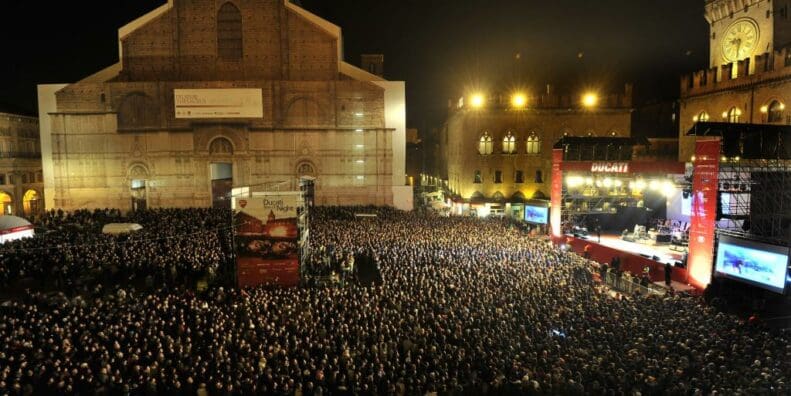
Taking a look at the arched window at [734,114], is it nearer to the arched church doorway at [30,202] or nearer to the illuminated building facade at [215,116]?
the illuminated building facade at [215,116]

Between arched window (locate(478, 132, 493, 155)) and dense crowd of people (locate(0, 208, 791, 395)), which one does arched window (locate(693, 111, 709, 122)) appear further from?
dense crowd of people (locate(0, 208, 791, 395))

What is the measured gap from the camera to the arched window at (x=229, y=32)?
36.7 meters

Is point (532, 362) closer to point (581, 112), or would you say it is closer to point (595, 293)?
point (595, 293)

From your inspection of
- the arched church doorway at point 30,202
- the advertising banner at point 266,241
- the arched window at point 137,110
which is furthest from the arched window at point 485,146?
the arched church doorway at point 30,202

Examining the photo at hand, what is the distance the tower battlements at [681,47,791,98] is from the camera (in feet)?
88.9

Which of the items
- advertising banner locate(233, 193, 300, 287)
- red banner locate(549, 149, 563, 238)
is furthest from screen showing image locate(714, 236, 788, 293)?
advertising banner locate(233, 193, 300, 287)

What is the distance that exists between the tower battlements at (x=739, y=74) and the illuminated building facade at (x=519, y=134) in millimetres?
4271

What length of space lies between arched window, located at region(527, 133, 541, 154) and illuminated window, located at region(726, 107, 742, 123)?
12.4m

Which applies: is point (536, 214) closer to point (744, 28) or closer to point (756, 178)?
point (756, 178)

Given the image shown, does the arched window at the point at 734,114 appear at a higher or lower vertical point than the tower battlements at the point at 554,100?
lower

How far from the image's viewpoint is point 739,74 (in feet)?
99.7

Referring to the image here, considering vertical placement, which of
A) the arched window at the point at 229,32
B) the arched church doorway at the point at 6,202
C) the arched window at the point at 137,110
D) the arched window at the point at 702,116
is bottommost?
the arched church doorway at the point at 6,202

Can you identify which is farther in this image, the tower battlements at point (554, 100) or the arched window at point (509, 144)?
the arched window at point (509, 144)

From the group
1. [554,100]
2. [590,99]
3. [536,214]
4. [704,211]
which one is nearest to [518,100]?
[554,100]
